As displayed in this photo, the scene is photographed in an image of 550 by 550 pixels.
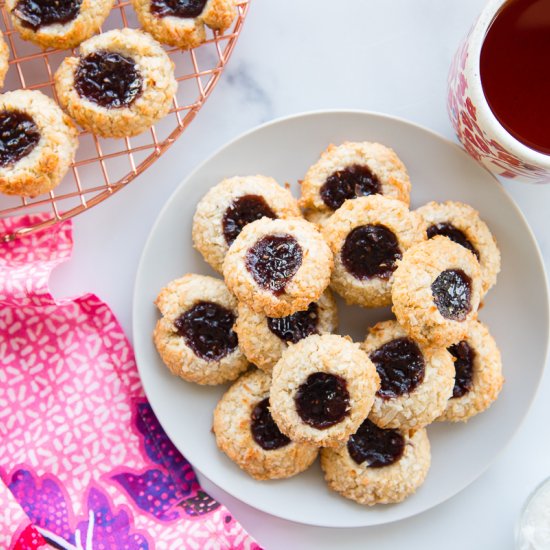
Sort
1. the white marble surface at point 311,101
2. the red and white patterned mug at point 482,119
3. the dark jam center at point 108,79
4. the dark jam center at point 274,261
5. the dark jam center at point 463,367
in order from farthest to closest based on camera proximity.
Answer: the white marble surface at point 311,101, the dark jam center at point 463,367, the dark jam center at point 108,79, the dark jam center at point 274,261, the red and white patterned mug at point 482,119

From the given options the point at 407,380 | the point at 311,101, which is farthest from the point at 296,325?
the point at 311,101

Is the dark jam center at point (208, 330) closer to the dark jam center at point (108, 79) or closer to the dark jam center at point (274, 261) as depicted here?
the dark jam center at point (274, 261)

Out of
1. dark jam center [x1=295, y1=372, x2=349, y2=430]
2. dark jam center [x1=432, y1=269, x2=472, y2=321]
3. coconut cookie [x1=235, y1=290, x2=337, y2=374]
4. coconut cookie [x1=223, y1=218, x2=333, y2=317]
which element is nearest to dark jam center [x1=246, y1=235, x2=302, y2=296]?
coconut cookie [x1=223, y1=218, x2=333, y2=317]

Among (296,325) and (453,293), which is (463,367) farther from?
(296,325)

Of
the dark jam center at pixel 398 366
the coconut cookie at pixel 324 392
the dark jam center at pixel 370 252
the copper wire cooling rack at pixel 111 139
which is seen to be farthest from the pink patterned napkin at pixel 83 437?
the dark jam center at pixel 370 252

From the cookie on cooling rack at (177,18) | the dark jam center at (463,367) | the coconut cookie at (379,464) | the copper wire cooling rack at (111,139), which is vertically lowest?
the coconut cookie at (379,464)

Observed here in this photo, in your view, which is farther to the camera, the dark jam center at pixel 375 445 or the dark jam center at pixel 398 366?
the dark jam center at pixel 375 445

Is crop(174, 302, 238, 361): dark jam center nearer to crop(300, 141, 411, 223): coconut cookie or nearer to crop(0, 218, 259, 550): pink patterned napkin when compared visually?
crop(0, 218, 259, 550): pink patterned napkin
